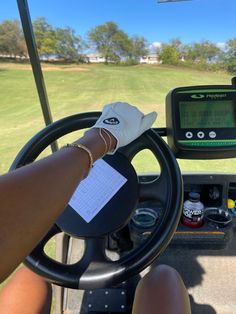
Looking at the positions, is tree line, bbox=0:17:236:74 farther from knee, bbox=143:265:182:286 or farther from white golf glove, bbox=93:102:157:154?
knee, bbox=143:265:182:286

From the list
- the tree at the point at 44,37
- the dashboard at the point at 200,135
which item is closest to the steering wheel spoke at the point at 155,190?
the dashboard at the point at 200,135

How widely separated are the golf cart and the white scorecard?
0.6 inches

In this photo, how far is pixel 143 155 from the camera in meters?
2.29

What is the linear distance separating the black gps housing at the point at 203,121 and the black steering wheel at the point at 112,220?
283 mm

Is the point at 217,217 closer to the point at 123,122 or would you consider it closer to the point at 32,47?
the point at 123,122

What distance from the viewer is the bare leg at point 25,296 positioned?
0.89 m

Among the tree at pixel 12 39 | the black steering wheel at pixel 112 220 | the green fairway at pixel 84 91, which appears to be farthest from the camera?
the green fairway at pixel 84 91

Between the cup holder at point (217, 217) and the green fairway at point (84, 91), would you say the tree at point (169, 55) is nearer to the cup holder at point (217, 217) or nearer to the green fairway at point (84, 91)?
the green fairway at point (84, 91)

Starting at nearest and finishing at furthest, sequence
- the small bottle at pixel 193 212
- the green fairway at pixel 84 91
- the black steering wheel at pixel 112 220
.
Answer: the black steering wheel at pixel 112 220
the small bottle at pixel 193 212
the green fairway at pixel 84 91

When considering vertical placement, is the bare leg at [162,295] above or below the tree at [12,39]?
below

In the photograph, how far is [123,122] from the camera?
0.82m

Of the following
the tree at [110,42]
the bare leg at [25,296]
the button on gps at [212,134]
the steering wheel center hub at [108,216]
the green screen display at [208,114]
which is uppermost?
the tree at [110,42]

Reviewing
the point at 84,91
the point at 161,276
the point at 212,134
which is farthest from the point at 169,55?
the point at 84,91

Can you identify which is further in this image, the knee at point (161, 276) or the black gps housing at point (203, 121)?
the black gps housing at point (203, 121)
